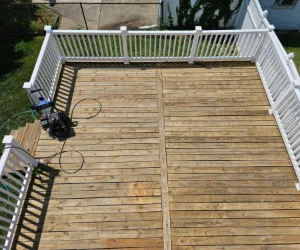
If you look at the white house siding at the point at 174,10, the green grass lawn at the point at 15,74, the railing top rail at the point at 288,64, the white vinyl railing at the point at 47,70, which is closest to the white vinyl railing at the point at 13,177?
the white vinyl railing at the point at 47,70

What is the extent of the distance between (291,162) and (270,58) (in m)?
2.57

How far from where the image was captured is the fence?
975 cm

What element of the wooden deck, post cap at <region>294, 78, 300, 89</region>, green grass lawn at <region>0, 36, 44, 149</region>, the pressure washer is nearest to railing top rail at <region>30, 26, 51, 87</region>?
the pressure washer

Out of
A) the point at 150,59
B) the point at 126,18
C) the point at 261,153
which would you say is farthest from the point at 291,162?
the point at 126,18

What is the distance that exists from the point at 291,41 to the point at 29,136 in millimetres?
11742

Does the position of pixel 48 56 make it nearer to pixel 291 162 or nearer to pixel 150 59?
pixel 150 59

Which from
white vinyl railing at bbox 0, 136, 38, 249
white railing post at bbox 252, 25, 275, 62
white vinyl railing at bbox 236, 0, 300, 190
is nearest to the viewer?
white vinyl railing at bbox 0, 136, 38, 249

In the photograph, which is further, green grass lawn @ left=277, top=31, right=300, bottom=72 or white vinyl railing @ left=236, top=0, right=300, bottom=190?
green grass lawn @ left=277, top=31, right=300, bottom=72

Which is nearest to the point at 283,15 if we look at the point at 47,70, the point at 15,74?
the point at 47,70

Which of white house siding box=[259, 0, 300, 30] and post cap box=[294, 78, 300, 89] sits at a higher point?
white house siding box=[259, 0, 300, 30]

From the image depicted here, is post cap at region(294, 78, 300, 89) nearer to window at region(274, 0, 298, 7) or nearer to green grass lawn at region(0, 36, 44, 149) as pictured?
green grass lawn at region(0, 36, 44, 149)

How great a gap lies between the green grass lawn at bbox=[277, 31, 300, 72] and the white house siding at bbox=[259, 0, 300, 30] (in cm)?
33

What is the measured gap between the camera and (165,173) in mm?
4512

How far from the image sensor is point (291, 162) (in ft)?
15.3
